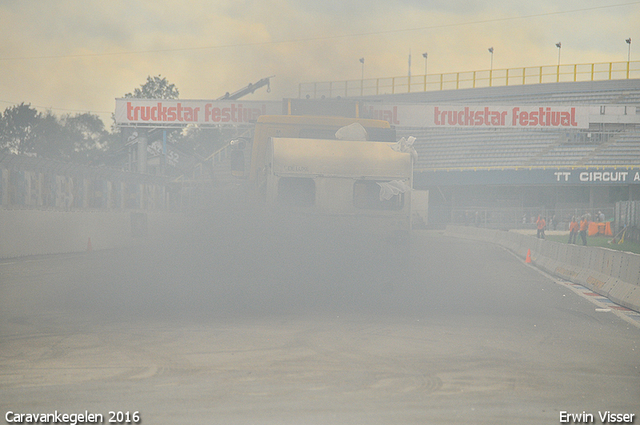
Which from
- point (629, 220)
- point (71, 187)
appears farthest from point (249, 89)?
point (71, 187)

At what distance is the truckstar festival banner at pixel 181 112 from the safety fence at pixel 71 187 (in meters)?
10.1

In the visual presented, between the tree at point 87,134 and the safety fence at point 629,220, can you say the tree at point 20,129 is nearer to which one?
the tree at point 87,134

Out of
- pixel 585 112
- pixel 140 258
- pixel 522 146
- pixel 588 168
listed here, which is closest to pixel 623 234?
pixel 585 112

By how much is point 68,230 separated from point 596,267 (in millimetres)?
16002

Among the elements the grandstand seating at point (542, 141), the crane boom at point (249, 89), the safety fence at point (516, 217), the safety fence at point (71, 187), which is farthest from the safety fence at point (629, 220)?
the crane boom at point (249, 89)

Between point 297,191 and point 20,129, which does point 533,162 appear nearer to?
point 297,191

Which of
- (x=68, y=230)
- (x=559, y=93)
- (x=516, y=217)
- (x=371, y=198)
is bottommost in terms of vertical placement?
(x=516, y=217)

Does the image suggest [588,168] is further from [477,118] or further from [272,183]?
[272,183]

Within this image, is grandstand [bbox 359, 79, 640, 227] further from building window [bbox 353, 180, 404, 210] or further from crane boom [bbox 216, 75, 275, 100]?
building window [bbox 353, 180, 404, 210]

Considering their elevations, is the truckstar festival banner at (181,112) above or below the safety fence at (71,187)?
above

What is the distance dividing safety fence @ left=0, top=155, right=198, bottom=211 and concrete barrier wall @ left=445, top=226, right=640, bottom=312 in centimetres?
1001

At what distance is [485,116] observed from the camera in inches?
1652

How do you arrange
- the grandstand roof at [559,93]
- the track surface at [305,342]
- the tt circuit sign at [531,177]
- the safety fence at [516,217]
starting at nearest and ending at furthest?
the track surface at [305,342]
the tt circuit sign at [531,177]
the safety fence at [516,217]
the grandstand roof at [559,93]

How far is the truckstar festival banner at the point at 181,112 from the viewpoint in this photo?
134 ft
